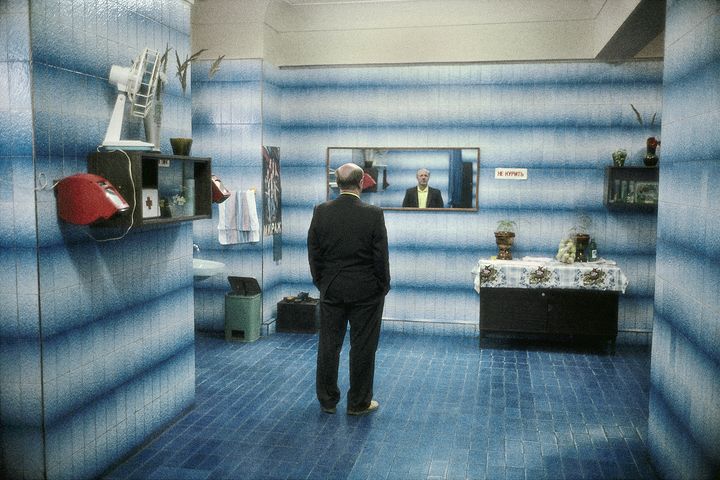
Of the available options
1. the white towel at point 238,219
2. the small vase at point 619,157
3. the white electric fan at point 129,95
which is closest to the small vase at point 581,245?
the small vase at point 619,157

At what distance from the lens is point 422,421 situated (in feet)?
15.2

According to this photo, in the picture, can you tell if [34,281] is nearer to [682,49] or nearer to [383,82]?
[682,49]

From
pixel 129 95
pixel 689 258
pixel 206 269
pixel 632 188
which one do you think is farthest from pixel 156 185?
pixel 632 188

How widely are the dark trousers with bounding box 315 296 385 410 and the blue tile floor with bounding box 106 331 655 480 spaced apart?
170 millimetres

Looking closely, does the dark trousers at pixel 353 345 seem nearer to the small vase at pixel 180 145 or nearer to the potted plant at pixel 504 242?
the small vase at pixel 180 145

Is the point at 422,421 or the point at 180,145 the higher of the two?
the point at 180,145

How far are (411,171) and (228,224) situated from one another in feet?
6.79

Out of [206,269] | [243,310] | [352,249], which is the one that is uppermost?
[352,249]

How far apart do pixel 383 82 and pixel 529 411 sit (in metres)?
3.97

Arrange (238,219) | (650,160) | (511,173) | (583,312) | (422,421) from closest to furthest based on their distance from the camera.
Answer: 1. (422,421)
2. (583,312)
3. (650,160)
4. (238,219)
5. (511,173)

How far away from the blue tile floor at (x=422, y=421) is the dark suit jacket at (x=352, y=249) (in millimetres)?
952

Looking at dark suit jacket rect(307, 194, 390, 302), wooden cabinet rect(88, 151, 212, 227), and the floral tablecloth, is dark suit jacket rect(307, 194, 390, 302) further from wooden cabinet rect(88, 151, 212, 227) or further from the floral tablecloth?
the floral tablecloth

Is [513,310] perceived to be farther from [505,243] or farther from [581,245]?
[581,245]

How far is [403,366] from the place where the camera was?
6000 millimetres
